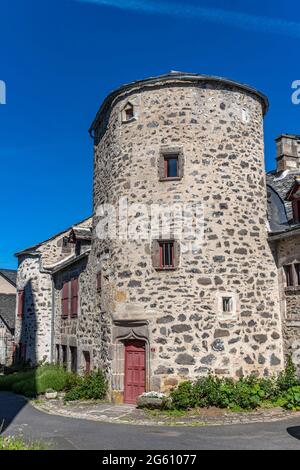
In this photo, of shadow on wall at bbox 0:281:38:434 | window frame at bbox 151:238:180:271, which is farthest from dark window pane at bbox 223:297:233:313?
shadow on wall at bbox 0:281:38:434

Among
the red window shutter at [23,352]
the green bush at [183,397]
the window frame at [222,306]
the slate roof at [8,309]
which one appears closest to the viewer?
the green bush at [183,397]

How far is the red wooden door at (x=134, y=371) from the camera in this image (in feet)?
46.0

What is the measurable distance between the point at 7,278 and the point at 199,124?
28398 mm

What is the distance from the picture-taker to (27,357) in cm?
2491

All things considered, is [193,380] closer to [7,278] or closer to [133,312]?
[133,312]

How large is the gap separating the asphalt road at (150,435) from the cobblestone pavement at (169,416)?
431 millimetres

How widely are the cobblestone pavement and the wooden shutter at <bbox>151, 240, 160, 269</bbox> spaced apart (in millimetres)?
4277

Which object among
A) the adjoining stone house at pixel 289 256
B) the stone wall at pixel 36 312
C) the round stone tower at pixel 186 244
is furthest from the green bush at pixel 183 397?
the stone wall at pixel 36 312

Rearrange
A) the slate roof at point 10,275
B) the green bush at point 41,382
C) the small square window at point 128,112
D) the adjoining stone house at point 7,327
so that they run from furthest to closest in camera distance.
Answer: the slate roof at point 10,275, the adjoining stone house at point 7,327, the green bush at point 41,382, the small square window at point 128,112

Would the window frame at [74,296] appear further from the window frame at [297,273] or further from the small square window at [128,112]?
the window frame at [297,273]

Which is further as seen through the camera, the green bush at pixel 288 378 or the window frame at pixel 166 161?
the window frame at pixel 166 161

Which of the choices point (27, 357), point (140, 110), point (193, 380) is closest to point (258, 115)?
point (140, 110)

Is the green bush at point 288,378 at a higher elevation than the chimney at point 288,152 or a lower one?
lower
